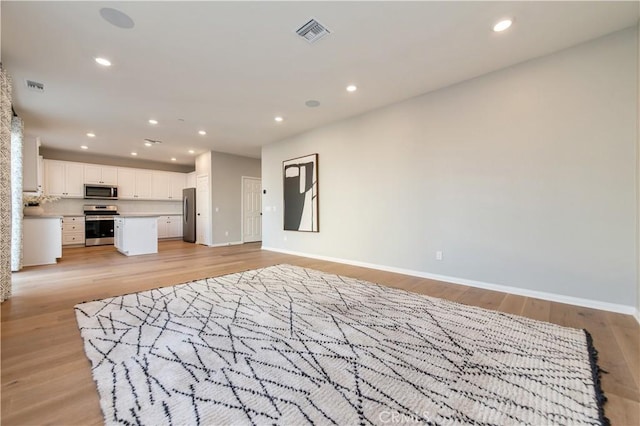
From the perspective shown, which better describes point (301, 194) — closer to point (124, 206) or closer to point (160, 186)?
point (160, 186)

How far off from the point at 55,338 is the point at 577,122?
5.23 m

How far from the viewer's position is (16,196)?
4082 mm

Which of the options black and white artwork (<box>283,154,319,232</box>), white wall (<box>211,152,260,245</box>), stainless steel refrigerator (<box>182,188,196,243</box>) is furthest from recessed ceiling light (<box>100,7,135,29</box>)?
stainless steel refrigerator (<box>182,188,196,243</box>)

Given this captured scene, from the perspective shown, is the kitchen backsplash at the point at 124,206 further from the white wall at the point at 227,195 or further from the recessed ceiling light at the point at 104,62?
the recessed ceiling light at the point at 104,62

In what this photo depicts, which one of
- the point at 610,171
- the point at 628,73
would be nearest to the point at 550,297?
the point at 610,171

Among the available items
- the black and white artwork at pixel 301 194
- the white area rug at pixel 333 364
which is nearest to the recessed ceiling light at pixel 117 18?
the white area rug at pixel 333 364

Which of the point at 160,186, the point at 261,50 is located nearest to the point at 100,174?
the point at 160,186

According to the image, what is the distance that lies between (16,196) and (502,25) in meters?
6.94

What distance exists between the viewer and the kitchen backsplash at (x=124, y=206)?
712 centimetres

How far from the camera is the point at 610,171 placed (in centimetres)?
255

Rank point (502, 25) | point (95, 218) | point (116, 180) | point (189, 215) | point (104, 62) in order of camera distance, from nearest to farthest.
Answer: point (502, 25), point (104, 62), point (95, 218), point (116, 180), point (189, 215)

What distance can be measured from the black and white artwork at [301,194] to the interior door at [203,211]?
272 centimetres

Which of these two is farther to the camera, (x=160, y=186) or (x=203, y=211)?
(x=160, y=186)

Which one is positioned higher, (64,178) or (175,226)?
(64,178)
